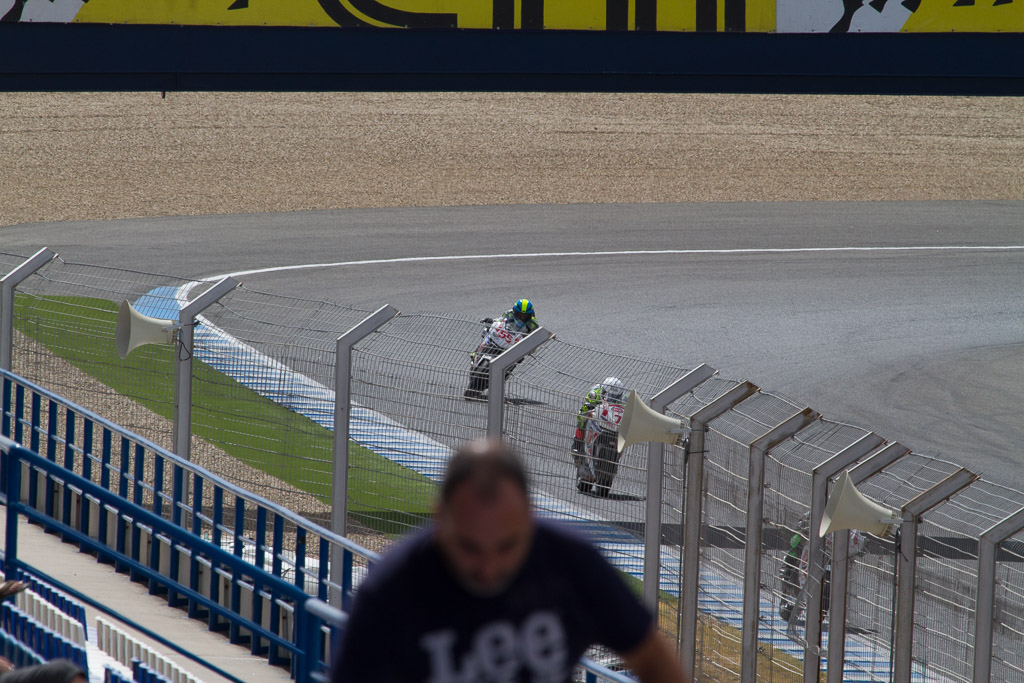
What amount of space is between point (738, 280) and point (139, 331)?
13585 mm

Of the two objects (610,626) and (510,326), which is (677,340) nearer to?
(510,326)

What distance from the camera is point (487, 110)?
1324 inches

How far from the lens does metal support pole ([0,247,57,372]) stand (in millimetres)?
8469

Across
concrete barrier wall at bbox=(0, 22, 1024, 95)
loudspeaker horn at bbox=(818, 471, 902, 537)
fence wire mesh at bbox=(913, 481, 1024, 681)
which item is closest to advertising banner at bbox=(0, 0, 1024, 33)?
concrete barrier wall at bbox=(0, 22, 1024, 95)

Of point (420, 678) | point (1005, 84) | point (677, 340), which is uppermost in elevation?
point (1005, 84)

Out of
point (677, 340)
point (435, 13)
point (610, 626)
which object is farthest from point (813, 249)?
Result: point (610, 626)

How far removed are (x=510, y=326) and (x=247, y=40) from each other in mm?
3504

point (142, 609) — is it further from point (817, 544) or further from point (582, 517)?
point (817, 544)

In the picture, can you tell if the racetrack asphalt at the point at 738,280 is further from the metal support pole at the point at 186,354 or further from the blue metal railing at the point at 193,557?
the blue metal railing at the point at 193,557

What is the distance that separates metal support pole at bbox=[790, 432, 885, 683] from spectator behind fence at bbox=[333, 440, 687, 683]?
406cm

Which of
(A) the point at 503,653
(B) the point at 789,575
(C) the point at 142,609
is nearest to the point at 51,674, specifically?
(A) the point at 503,653

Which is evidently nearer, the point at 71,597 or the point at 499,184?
the point at 71,597

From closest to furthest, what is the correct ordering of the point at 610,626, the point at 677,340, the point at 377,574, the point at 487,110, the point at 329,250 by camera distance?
the point at 377,574 < the point at 610,626 < the point at 677,340 < the point at 329,250 < the point at 487,110

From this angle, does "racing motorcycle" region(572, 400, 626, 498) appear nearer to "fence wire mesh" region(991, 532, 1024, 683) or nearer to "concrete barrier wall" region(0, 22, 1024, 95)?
"fence wire mesh" region(991, 532, 1024, 683)
